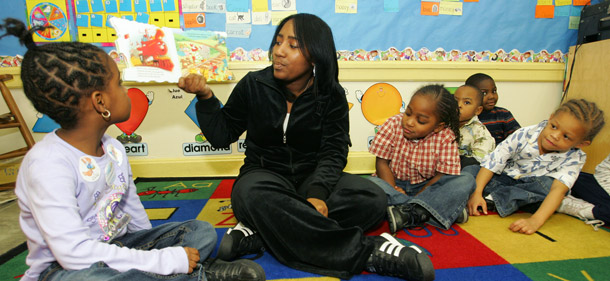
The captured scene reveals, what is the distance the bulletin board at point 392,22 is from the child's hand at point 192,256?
1.31 metres

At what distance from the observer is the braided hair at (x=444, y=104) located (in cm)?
132

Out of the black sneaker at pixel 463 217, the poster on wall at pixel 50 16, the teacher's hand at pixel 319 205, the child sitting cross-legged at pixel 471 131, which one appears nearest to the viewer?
the teacher's hand at pixel 319 205

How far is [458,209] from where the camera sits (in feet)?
4.15

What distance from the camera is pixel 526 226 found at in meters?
1.23

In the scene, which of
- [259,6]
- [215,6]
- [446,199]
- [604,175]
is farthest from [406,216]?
[215,6]

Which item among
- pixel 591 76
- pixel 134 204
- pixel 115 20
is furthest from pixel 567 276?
pixel 115 20

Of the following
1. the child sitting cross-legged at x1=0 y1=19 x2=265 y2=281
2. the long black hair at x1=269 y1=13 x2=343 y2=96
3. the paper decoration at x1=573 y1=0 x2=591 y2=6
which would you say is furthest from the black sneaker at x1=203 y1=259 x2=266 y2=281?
the paper decoration at x1=573 y1=0 x2=591 y2=6

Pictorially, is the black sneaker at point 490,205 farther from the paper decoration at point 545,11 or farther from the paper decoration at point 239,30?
the paper decoration at point 239,30

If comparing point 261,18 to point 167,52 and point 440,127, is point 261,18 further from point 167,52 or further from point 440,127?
point 440,127

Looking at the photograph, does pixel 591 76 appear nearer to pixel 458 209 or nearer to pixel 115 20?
pixel 458 209

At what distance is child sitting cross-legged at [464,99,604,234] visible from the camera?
1265mm

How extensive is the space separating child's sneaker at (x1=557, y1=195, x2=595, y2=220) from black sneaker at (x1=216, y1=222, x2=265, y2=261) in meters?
1.33

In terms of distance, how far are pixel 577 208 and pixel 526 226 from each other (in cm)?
36

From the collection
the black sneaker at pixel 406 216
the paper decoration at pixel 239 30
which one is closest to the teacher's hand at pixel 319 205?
the black sneaker at pixel 406 216
